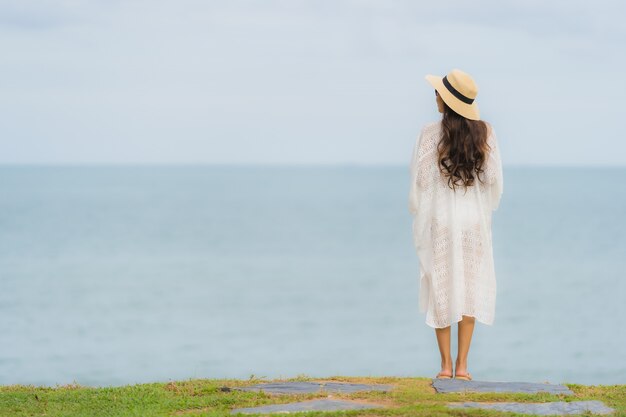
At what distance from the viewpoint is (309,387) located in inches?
299

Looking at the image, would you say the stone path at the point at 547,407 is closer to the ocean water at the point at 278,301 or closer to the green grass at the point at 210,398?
the green grass at the point at 210,398

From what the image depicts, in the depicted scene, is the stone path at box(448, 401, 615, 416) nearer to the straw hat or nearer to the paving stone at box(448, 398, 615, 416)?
the paving stone at box(448, 398, 615, 416)

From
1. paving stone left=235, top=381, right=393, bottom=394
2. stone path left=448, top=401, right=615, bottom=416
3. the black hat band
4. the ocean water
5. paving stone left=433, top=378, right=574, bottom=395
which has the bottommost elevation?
stone path left=448, top=401, right=615, bottom=416

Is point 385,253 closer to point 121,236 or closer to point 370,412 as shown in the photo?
point 121,236

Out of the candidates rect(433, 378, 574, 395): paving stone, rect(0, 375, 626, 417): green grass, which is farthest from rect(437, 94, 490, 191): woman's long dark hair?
rect(0, 375, 626, 417): green grass

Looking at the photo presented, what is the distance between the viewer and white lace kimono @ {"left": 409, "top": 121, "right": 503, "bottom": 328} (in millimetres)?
7824

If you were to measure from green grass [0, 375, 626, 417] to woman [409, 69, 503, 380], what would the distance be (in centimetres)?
60

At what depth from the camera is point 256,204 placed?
123 meters

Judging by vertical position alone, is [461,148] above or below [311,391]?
above

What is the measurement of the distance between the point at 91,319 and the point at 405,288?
15.8 m

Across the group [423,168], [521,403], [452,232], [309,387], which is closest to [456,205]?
[452,232]

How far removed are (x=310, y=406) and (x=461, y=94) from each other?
235cm

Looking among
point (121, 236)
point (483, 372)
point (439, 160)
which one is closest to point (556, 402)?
point (439, 160)

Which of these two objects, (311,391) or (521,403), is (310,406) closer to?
(311,391)
